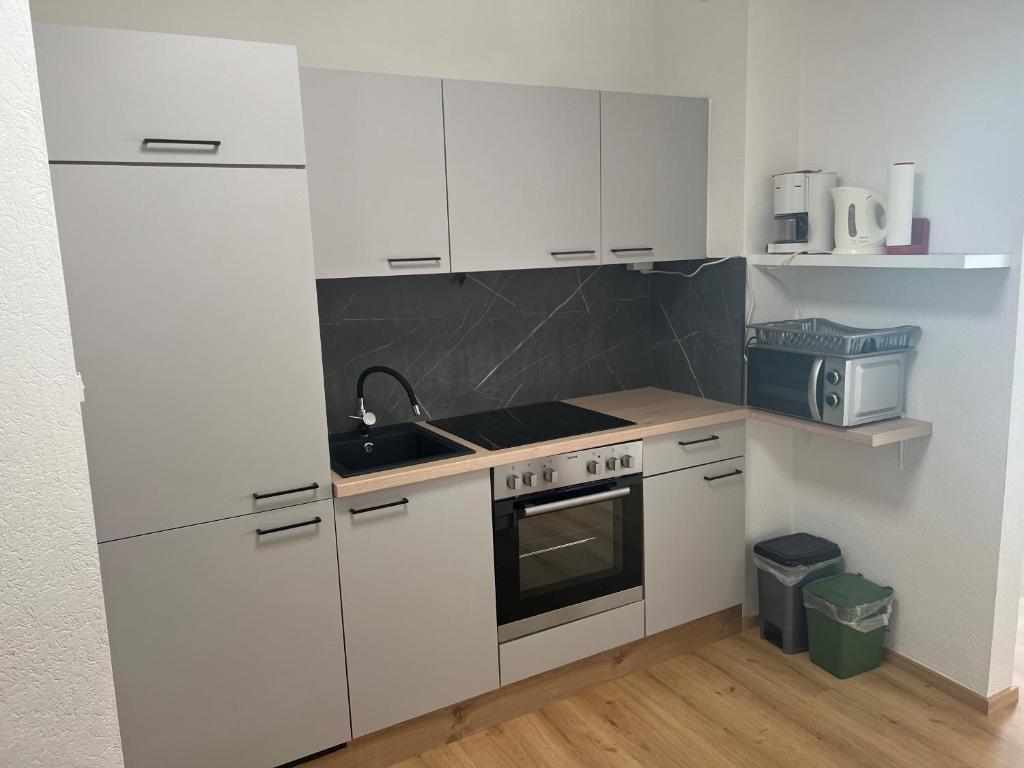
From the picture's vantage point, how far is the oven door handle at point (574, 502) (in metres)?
2.61

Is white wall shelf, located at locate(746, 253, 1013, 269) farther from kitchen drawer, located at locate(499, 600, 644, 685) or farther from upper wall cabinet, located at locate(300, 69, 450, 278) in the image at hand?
kitchen drawer, located at locate(499, 600, 644, 685)

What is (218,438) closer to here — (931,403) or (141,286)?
(141,286)

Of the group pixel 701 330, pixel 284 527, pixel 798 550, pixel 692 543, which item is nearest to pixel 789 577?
pixel 798 550

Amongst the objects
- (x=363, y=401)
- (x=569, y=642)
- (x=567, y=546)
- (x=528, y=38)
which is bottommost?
(x=569, y=642)

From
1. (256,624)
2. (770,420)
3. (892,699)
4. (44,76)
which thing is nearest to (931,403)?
(770,420)

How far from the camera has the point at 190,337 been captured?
2.05 meters

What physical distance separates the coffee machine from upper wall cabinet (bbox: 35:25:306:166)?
1.75m

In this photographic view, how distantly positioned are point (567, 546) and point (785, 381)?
3.21 feet

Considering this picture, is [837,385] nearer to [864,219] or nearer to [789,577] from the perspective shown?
[864,219]

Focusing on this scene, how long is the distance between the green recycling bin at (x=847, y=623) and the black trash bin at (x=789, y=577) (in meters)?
0.05

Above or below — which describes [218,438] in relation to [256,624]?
above

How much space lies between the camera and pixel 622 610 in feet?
9.48

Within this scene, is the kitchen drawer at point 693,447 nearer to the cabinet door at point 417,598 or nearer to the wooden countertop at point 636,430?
the wooden countertop at point 636,430

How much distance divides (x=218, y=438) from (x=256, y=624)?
0.54 m
